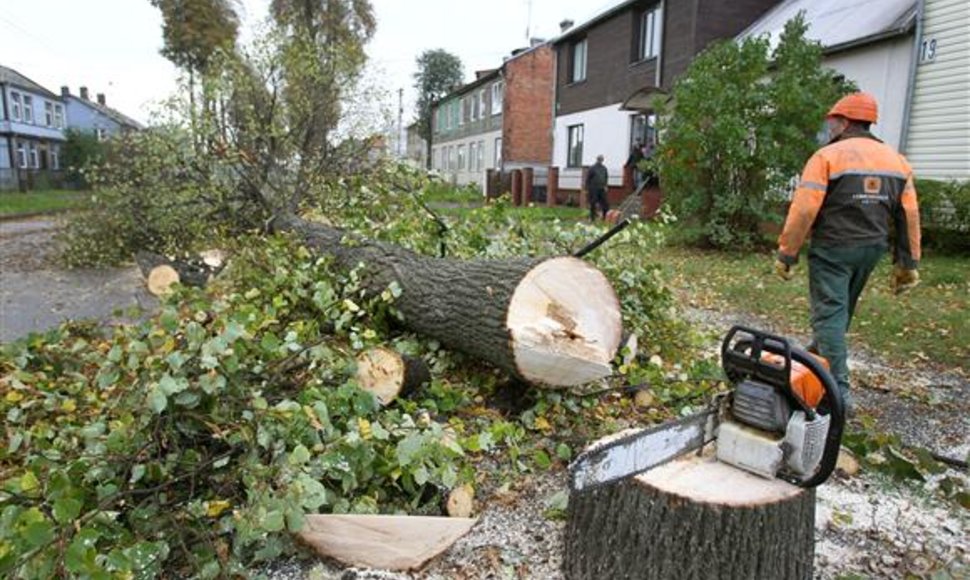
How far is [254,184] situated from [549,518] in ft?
20.5

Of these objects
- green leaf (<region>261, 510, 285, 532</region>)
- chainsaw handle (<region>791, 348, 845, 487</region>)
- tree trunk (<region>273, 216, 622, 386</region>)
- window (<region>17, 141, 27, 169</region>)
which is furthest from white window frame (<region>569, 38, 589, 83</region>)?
window (<region>17, 141, 27, 169</region>)

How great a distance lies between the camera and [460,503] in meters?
2.54

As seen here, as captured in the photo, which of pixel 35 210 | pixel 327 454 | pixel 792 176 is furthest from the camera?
pixel 35 210

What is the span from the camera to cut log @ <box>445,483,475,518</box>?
253 centimetres

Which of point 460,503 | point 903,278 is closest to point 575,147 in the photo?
point 903,278

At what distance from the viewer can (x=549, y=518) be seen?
2586 mm

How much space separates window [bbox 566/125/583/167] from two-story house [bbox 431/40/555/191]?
6.23 ft

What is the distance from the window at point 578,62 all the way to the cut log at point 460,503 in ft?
67.0

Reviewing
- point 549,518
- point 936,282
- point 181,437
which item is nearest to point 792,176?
point 936,282

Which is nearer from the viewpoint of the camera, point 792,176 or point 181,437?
point 181,437

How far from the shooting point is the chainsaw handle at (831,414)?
5.94 feet

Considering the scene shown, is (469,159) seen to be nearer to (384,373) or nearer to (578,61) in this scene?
(578,61)

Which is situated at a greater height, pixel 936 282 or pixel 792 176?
pixel 792 176

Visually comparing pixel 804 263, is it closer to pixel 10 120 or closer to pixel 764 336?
pixel 764 336
